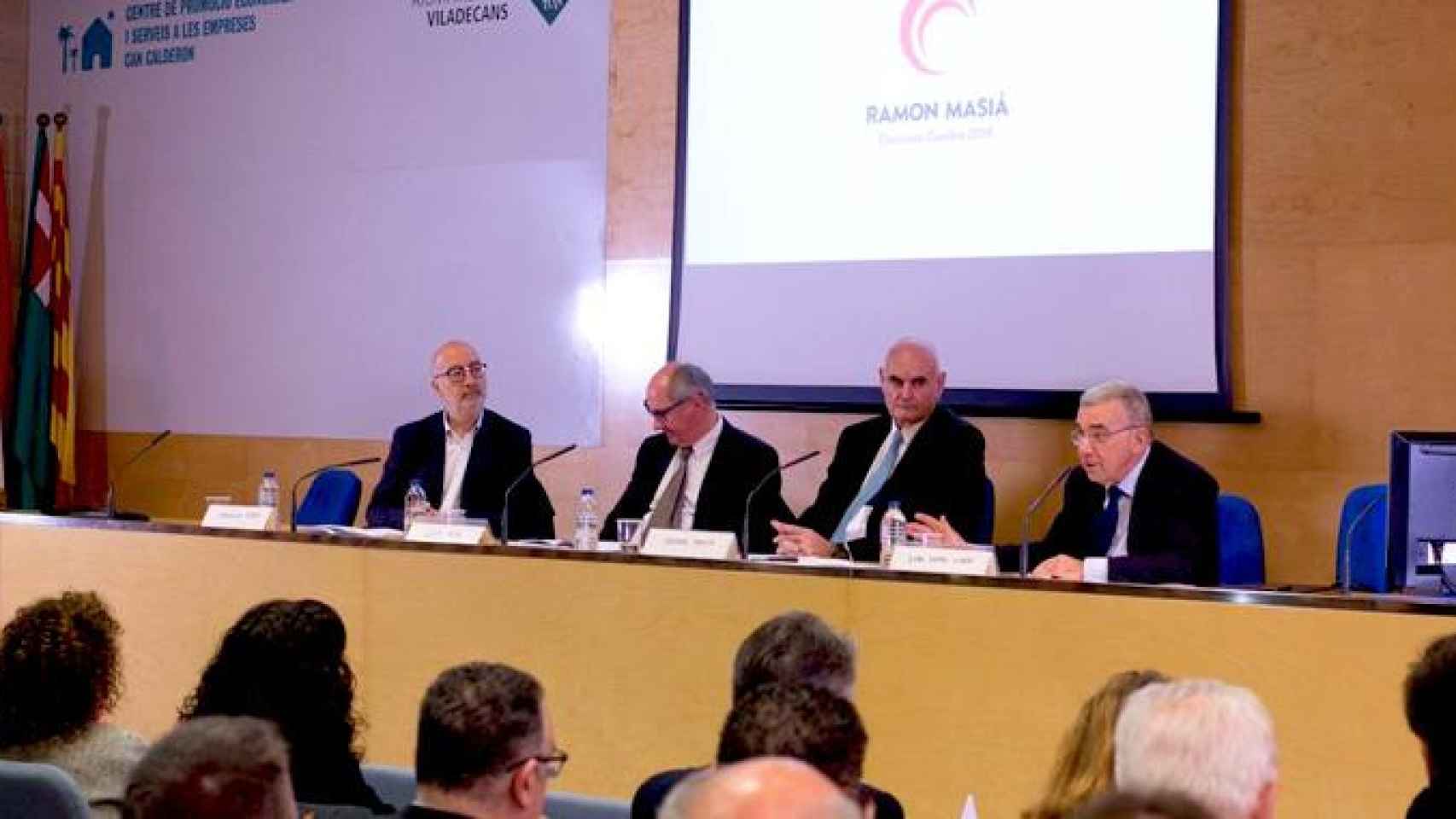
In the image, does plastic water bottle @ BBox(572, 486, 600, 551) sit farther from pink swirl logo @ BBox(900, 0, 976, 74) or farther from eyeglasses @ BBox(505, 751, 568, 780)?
eyeglasses @ BBox(505, 751, 568, 780)

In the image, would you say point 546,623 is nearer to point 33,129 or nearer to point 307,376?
point 307,376

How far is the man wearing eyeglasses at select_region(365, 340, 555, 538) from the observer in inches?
259

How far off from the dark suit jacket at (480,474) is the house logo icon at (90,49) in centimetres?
349

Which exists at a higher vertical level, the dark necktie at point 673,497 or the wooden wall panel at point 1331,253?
the wooden wall panel at point 1331,253

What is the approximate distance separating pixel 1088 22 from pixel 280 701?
3.99 meters

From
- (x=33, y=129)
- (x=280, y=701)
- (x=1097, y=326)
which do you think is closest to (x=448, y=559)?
(x=280, y=701)

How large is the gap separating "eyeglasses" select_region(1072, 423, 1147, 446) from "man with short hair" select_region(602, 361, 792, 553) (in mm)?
1095

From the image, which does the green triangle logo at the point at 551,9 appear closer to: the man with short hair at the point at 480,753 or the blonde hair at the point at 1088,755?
the man with short hair at the point at 480,753

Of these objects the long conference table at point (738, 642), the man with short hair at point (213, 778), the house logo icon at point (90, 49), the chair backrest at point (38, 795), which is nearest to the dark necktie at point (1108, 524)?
the long conference table at point (738, 642)

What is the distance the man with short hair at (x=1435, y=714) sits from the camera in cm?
272

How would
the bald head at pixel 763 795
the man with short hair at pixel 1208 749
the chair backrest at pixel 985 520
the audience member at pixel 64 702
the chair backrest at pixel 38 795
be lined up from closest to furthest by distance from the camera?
the bald head at pixel 763 795, the man with short hair at pixel 1208 749, the chair backrest at pixel 38 795, the audience member at pixel 64 702, the chair backrest at pixel 985 520

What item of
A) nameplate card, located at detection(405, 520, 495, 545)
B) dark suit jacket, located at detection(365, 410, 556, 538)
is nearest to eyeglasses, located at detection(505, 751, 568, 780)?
nameplate card, located at detection(405, 520, 495, 545)

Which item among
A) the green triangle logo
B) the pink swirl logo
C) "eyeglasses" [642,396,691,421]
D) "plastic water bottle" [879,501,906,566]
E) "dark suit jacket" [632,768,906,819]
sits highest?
the green triangle logo

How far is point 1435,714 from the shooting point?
278cm
